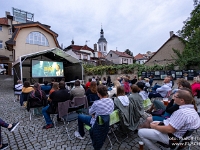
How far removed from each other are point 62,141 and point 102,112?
4.40 ft

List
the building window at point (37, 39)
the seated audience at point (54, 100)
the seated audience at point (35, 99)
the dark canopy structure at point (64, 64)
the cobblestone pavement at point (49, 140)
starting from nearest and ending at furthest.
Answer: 1. the cobblestone pavement at point (49, 140)
2. the seated audience at point (54, 100)
3. the seated audience at point (35, 99)
4. the dark canopy structure at point (64, 64)
5. the building window at point (37, 39)

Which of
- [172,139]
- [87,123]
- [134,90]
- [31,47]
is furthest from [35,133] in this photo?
[31,47]

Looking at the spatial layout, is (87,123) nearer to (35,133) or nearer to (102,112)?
(102,112)

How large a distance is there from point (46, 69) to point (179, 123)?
562 inches

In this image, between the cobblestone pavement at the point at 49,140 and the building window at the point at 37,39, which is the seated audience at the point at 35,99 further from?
the building window at the point at 37,39

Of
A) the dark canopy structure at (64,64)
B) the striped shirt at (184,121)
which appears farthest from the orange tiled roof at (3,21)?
the striped shirt at (184,121)

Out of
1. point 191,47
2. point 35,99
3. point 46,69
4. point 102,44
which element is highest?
point 102,44

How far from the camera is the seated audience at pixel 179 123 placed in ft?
5.78

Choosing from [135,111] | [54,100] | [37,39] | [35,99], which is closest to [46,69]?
[37,39]

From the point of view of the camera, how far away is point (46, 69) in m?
14.1

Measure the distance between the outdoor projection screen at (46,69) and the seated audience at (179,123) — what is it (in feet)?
44.4

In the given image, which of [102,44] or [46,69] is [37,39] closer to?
[46,69]

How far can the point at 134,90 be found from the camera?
3250 millimetres

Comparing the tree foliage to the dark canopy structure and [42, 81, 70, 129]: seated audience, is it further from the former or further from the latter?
[42, 81, 70, 129]: seated audience
